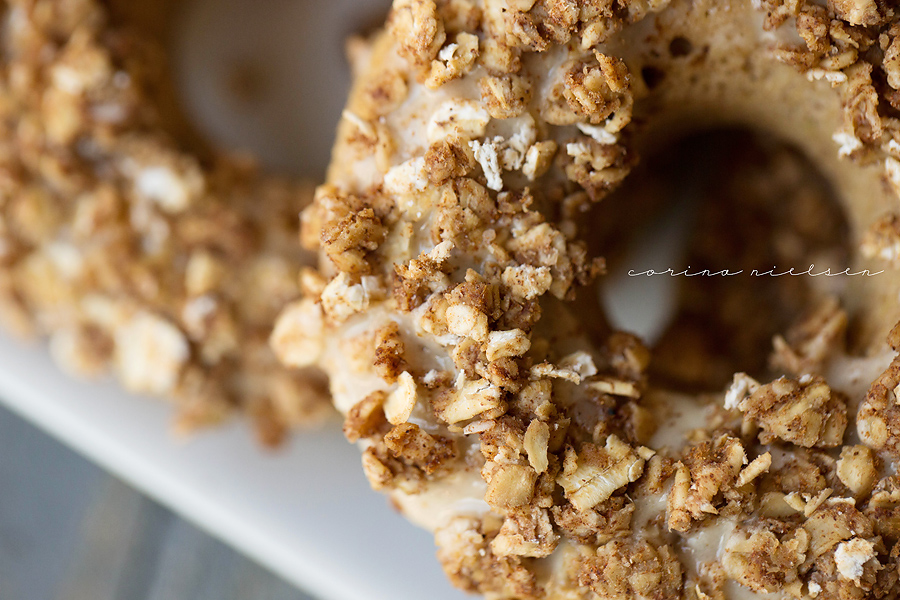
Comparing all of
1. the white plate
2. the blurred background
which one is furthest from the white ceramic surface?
the blurred background

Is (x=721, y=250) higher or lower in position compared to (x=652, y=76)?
lower

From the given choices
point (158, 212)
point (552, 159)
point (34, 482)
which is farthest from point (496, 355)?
point (34, 482)

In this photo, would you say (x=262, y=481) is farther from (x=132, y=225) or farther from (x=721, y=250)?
(x=721, y=250)

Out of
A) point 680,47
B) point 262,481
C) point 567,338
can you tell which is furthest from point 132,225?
point 680,47

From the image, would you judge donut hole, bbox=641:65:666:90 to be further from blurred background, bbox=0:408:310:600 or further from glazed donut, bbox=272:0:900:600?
blurred background, bbox=0:408:310:600

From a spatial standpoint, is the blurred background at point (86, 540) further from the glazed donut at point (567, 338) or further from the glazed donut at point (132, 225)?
the glazed donut at point (567, 338)

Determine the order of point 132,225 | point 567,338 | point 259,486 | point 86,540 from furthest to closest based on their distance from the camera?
point 86,540, point 259,486, point 132,225, point 567,338

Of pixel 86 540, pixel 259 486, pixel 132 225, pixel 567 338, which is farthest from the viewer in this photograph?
pixel 86 540
